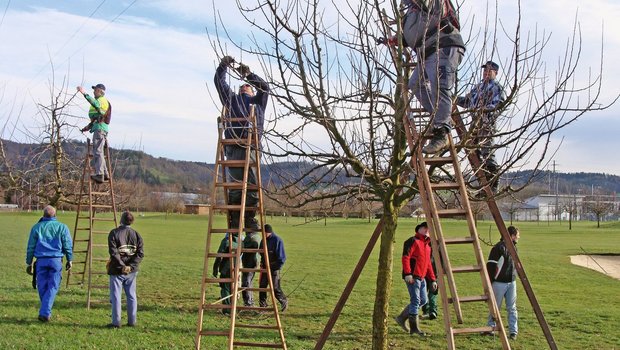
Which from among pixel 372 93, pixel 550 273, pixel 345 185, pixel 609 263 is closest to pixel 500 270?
pixel 345 185

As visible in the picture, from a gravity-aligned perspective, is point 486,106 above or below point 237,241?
above

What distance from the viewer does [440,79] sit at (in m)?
6.71

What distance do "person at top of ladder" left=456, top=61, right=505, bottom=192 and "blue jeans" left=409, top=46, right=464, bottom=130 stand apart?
1.88ft

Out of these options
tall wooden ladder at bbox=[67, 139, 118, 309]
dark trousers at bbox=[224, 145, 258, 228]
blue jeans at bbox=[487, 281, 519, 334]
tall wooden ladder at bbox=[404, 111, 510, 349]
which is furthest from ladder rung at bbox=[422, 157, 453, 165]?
tall wooden ladder at bbox=[67, 139, 118, 309]

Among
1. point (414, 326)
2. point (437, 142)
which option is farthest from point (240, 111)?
point (414, 326)

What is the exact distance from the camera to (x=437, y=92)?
20.5 feet

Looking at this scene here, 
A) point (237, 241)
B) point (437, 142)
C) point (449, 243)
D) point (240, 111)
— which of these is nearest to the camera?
point (449, 243)

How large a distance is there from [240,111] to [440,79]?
11.8ft

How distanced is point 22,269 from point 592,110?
19073mm

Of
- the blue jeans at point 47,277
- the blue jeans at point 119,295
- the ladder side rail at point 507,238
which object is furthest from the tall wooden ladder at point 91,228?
the ladder side rail at point 507,238

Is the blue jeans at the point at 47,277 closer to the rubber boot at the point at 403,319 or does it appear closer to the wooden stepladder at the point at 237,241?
the wooden stepladder at the point at 237,241

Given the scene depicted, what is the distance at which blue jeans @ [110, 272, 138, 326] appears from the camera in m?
11.7

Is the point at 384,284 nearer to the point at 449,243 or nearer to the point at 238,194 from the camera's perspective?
the point at 449,243

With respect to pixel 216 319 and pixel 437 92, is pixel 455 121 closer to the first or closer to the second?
pixel 437 92
